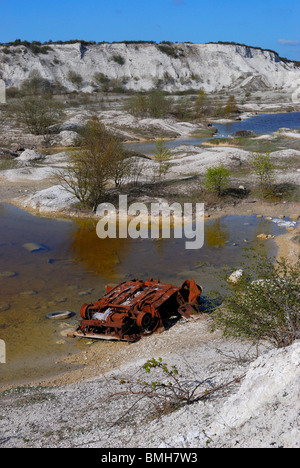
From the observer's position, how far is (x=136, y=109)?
56.8 meters

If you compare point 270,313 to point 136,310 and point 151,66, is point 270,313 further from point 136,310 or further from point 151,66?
point 151,66

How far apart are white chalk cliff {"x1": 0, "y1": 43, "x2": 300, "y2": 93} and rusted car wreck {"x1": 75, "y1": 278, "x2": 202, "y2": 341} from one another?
252ft

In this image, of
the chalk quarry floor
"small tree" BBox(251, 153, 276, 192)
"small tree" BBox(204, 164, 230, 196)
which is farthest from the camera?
"small tree" BBox(251, 153, 276, 192)

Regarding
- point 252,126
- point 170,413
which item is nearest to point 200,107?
point 252,126

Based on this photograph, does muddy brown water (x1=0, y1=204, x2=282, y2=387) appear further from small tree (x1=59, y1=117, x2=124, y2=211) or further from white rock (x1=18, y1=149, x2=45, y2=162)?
white rock (x1=18, y1=149, x2=45, y2=162)

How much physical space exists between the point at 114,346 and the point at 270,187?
16.3 m

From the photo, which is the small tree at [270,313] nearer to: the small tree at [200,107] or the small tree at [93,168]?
the small tree at [93,168]

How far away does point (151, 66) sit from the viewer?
9219 cm

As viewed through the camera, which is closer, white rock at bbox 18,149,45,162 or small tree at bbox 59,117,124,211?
small tree at bbox 59,117,124,211

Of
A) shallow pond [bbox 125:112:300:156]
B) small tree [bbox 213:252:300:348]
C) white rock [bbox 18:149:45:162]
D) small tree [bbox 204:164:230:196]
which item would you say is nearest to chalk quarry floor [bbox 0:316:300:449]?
small tree [bbox 213:252:300:348]

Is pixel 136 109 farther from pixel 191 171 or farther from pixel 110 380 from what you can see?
pixel 110 380

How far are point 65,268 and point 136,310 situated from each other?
18.2 ft

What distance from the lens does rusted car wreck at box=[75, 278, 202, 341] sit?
35.2ft
